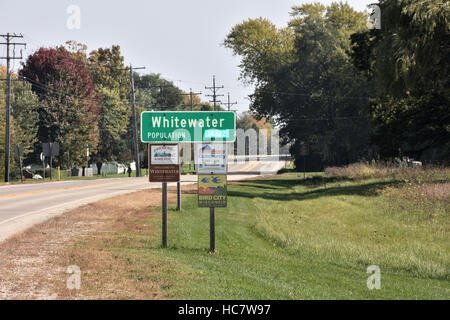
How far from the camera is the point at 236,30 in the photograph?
247 ft

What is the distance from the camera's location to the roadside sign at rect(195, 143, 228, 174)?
484 inches

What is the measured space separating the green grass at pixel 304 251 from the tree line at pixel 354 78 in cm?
671

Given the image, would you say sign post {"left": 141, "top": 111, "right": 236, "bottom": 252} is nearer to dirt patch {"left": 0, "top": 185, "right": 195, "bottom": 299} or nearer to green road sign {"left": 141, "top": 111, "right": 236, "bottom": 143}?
green road sign {"left": 141, "top": 111, "right": 236, "bottom": 143}

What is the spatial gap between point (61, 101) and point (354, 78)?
32.8 m

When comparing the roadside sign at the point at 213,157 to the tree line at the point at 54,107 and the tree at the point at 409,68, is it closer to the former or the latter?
the tree at the point at 409,68

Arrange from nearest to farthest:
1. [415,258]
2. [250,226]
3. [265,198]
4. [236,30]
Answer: [415,258] → [250,226] → [265,198] → [236,30]

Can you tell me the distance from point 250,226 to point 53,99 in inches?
1873

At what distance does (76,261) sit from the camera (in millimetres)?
10312

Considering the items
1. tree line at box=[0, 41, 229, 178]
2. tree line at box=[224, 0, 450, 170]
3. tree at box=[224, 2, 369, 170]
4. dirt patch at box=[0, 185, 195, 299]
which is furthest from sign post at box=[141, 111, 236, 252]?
tree line at box=[0, 41, 229, 178]

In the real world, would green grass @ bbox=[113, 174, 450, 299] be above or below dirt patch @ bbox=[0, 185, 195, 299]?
below

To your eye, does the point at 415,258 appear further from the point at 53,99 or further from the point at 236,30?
the point at 236,30

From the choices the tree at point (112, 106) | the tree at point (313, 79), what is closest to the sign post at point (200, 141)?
the tree at point (313, 79)

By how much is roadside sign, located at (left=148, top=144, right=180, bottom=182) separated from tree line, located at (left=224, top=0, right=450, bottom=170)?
1542 cm
